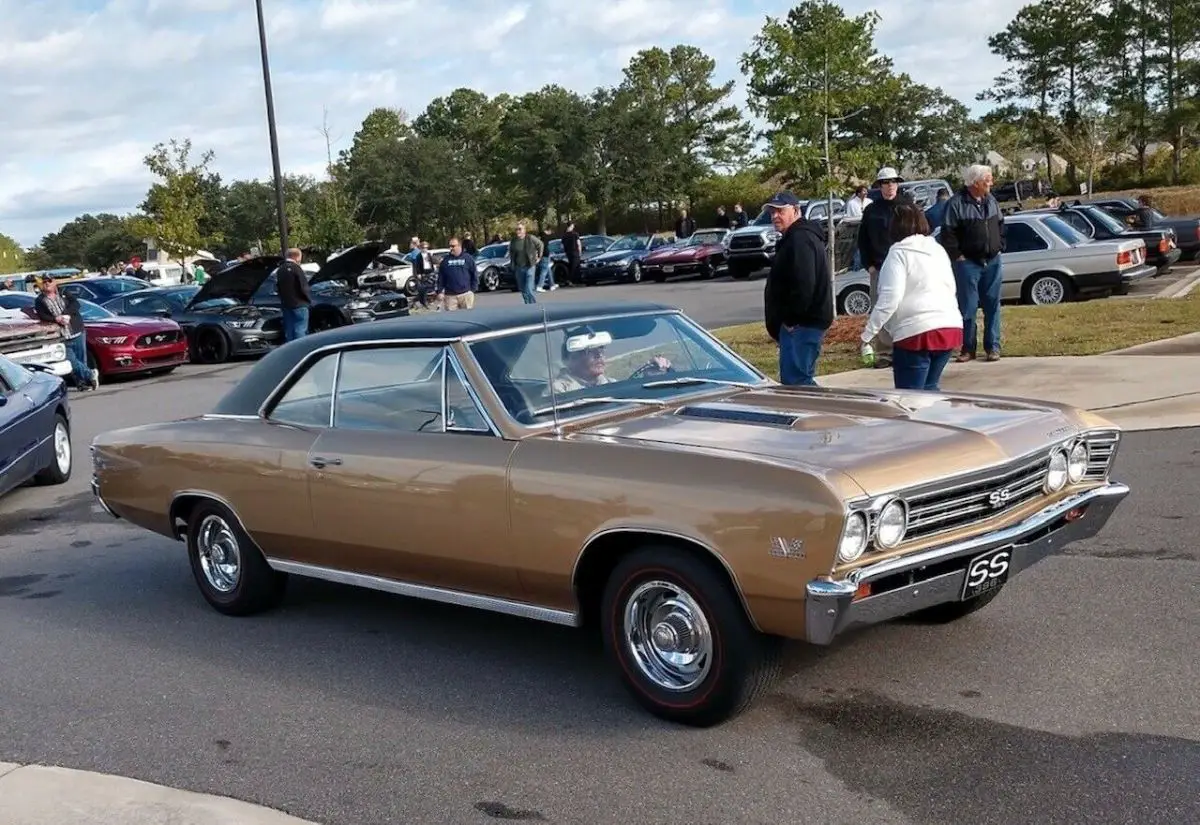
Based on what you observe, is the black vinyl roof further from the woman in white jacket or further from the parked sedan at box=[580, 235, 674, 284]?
the parked sedan at box=[580, 235, 674, 284]

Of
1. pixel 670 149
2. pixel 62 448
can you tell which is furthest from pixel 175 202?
pixel 62 448

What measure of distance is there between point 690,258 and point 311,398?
2648 cm

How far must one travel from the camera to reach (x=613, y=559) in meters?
4.86

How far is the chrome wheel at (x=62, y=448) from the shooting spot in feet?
35.9

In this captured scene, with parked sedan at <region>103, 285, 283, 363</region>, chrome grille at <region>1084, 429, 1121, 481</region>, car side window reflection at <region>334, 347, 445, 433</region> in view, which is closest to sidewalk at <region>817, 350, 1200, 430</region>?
chrome grille at <region>1084, 429, 1121, 481</region>

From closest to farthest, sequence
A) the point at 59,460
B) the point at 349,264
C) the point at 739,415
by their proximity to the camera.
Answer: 1. the point at 739,415
2. the point at 59,460
3. the point at 349,264

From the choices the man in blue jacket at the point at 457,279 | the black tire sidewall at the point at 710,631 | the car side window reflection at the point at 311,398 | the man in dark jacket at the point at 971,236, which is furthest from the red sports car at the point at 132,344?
the black tire sidewall at the point at 710,631

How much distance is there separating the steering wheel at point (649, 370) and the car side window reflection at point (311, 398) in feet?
4.87

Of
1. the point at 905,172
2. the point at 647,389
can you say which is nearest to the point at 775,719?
the point at 647,389

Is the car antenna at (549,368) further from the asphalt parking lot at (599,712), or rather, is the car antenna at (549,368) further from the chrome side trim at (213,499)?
the chrome side trim at (213,499)

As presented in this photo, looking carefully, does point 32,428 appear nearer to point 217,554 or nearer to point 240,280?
point 217,554

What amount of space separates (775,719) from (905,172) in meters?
70.1

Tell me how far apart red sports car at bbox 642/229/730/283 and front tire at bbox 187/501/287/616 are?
26124mm

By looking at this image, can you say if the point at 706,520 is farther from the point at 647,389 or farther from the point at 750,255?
the point at 750,255
